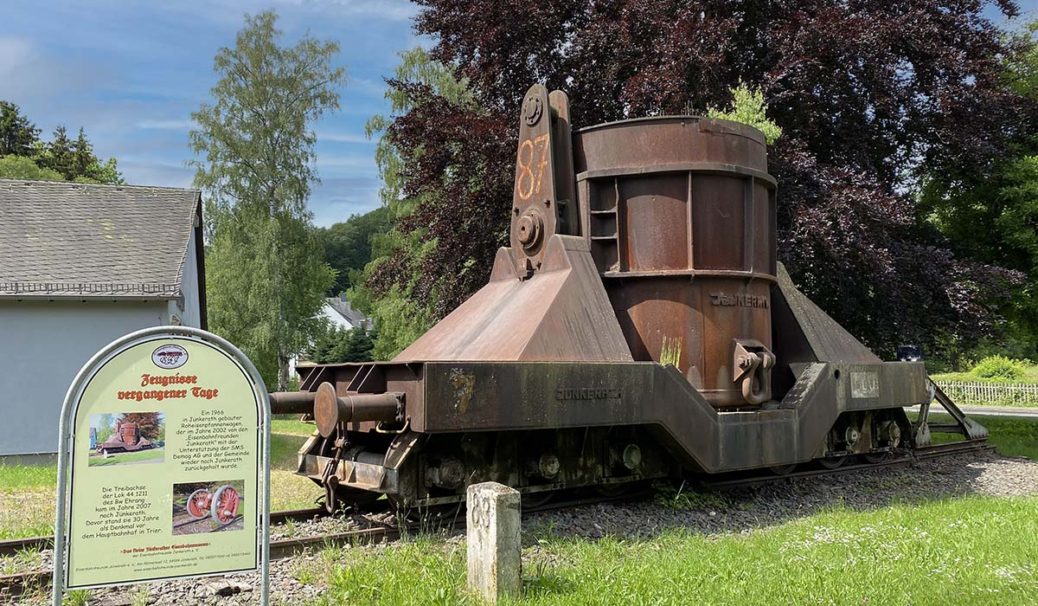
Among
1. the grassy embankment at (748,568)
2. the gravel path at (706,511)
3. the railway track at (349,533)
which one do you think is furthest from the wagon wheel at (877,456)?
the grassy embankment at (748,568)

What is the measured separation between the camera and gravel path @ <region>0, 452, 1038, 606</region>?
4.70 meters

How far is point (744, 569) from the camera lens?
5145 mm

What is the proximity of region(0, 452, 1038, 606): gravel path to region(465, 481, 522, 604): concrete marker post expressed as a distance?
36.8 inches

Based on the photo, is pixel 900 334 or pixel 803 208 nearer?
pixel 803 208

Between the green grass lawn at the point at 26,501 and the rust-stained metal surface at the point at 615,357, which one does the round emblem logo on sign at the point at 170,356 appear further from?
the green grass lawn at the point at 26,501

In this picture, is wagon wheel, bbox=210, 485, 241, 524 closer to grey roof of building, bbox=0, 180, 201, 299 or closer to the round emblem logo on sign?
the round emblem logo on sign

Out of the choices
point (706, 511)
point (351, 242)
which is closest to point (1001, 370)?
point (706, 511)

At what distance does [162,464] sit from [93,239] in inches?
572

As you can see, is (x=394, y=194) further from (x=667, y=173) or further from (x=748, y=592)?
(x=748, y=592)

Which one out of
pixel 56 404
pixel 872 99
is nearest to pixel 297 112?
pixel 56 404

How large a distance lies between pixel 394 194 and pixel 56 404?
15.8 metres

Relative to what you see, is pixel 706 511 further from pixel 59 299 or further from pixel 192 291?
pixel 192 291

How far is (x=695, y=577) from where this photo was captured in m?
4.97

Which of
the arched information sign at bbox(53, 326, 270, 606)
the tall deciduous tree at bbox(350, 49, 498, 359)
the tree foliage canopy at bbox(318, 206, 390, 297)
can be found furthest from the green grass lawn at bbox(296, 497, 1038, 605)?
the tree foliage canopy at bbox(318, 206, 390, 297)
